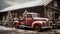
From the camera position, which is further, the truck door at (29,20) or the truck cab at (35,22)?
the truck door at (29,20)

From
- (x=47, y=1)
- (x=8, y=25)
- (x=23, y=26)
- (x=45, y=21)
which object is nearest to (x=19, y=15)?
(x=8, y=25)

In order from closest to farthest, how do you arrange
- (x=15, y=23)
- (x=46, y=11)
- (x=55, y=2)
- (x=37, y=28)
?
(x=37, y=28)
(x=15, y=23)
(x=46, y=11)
(x=55, y=2)

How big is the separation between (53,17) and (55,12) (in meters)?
1.09

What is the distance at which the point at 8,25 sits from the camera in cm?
2902

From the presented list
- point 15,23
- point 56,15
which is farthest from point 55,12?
point 15,23

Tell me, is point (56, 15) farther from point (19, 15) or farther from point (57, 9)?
point (19, 15)

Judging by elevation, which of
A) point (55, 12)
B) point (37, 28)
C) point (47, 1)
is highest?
point (47, 1)

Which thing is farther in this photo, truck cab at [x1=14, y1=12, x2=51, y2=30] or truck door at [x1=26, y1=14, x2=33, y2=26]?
truck door at [x1=26, y1=14, x2=33, y2=26]

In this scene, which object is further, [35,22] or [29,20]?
[29,20]

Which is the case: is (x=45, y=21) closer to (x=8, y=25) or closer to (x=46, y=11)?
(x=46, y=11)

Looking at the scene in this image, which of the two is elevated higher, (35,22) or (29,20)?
(29,20)

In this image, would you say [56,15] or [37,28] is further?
[56,15]

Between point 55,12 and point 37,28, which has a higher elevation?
point 55,12

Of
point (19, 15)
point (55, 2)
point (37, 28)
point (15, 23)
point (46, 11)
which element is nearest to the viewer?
point (37, 28)
